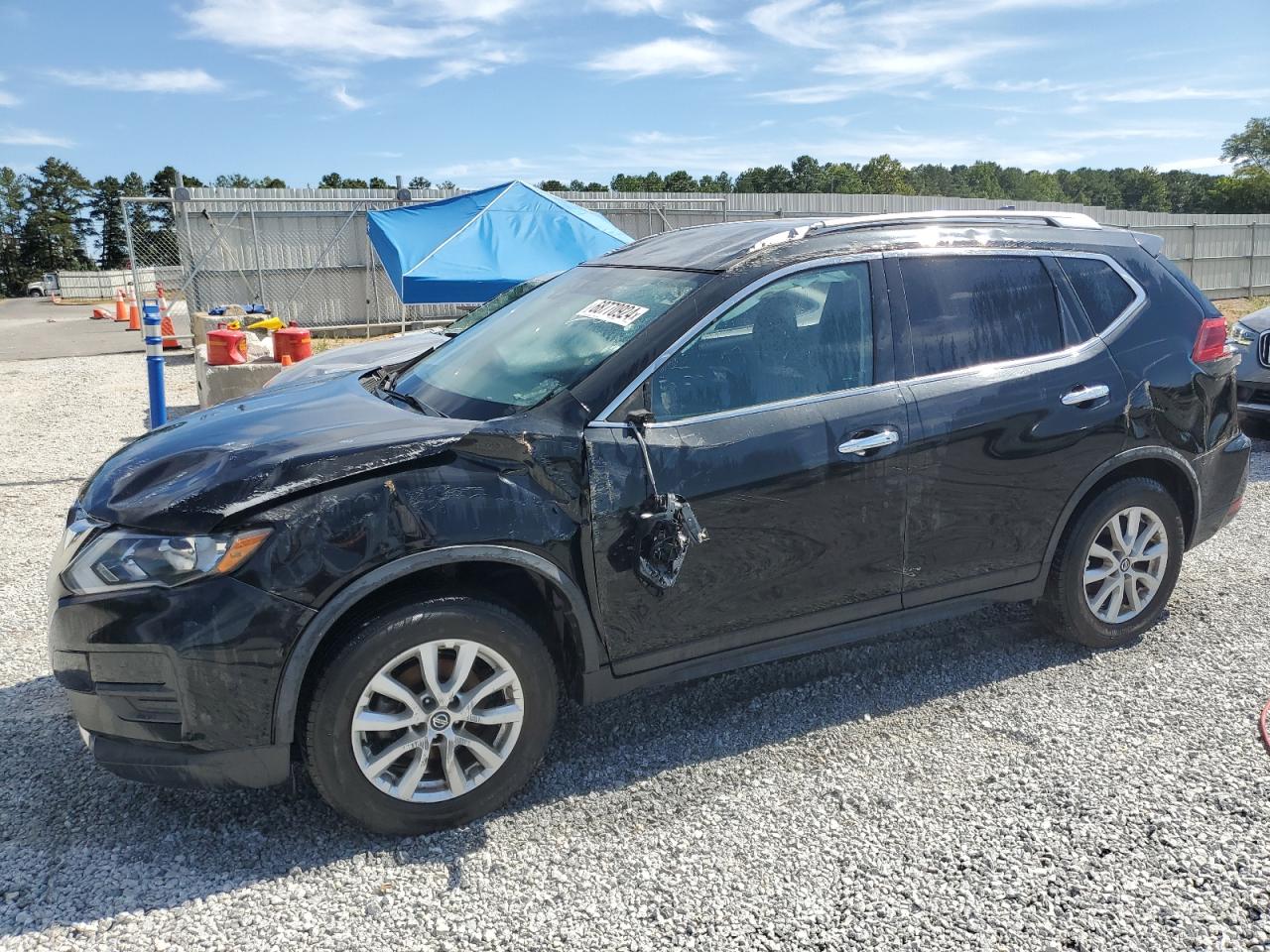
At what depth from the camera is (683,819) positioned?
10.1 feet

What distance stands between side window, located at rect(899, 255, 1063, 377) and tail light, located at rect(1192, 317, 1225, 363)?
77cm

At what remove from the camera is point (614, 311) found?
3514 millimetres

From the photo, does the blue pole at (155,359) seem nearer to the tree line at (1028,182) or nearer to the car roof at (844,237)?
the car roof at (844,237)

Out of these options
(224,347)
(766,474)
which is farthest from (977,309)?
(224,347)

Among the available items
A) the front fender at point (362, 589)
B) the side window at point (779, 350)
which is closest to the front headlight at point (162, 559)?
the front fender at point (362, 589)

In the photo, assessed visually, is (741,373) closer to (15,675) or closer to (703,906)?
(703,906)

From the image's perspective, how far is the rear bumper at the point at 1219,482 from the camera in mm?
4250

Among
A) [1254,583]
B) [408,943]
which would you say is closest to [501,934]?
[408,943]

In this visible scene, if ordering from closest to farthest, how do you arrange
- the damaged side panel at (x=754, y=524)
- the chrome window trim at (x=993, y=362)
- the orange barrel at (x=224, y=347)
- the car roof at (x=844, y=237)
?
the damaged side panel at (x=754, y=524), the car roof at (x=844, y=237), the chrome window trim at (x=993, y=362), the orange barrel at (x=224, y=347)

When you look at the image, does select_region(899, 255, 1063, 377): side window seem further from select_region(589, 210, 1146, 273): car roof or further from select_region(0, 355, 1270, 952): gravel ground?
select_region(0, 355, 1270, 952): gravel ground

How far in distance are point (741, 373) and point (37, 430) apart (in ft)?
31.2

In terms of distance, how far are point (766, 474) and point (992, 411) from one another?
1.05 meters

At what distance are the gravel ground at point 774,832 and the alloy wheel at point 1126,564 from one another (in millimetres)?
224

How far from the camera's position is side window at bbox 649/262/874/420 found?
3254 mm
